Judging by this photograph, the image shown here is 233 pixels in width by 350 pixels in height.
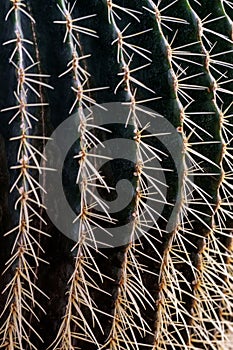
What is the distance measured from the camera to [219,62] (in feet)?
6.02

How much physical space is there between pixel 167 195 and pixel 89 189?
0.23 m

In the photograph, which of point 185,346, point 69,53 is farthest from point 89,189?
point 185,346

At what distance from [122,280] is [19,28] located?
73 cm

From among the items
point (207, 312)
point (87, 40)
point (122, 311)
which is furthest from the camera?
point (207, 312)

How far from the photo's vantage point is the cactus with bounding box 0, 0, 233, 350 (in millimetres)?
1688

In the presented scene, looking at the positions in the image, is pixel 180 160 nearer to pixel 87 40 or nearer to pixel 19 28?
pixel 87 40

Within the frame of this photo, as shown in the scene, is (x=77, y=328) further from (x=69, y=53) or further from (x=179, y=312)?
(x=69, y=53)

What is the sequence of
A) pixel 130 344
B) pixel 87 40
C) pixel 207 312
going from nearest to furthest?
pixel 87 40 < pixel 130 344 < pixel 207 312

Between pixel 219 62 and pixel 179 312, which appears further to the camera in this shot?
pixel 179 312

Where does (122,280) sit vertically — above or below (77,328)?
above

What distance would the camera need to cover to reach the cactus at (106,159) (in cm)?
169

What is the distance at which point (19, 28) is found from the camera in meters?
1.63

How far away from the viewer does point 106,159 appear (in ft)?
5.80

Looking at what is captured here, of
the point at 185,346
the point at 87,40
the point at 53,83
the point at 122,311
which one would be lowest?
the point at 185,346
